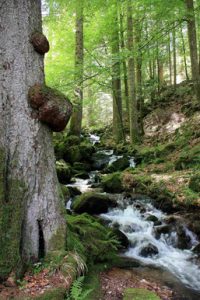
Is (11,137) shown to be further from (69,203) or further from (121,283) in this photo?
(69,203)

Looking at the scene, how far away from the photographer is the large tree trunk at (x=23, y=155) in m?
3.77

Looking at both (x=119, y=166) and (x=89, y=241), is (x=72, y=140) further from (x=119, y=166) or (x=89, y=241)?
(x=89, y=241)

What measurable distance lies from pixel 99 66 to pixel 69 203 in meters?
6.08

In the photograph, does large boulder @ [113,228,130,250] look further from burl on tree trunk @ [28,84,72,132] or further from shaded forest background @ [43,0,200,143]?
shaded forest background @ [43,0,200,143]

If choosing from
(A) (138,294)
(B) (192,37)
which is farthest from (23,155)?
(B) (192,37)

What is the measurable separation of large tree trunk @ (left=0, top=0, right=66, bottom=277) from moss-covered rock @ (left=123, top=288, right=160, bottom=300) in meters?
1.16

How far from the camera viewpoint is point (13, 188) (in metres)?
3.81

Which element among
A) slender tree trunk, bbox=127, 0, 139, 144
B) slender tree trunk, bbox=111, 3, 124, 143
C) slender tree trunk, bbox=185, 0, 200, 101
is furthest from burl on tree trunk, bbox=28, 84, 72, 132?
slender tree trunk, bbox=111, 3, 124, 143

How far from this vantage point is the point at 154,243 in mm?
7121

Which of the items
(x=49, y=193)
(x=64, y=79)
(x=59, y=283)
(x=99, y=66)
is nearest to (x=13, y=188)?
(x=49, y=193)

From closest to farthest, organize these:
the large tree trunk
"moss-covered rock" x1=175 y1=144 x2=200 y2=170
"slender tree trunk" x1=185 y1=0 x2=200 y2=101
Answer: the large tree trunk, "moss-covered rock" x1=175 y1=144 x2=200 y2=170, "slender tree trunk" x1=185 y1=0 x2=200 y2=101

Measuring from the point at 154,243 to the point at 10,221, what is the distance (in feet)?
14.2

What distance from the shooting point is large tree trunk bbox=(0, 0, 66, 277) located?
12.4 feet

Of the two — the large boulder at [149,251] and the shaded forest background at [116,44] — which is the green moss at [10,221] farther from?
the shaded forest background at [116,44]
